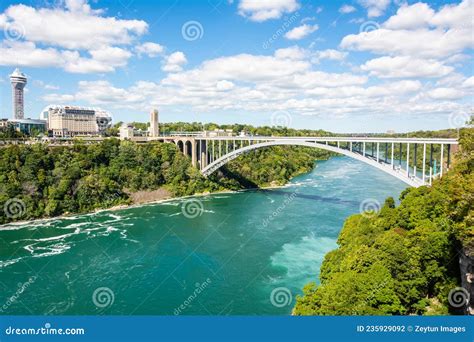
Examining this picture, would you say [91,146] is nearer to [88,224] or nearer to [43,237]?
[88,224]

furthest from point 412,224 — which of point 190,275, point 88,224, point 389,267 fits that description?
point 88,224

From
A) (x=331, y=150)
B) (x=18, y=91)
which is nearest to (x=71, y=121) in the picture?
(x=18, y=91)

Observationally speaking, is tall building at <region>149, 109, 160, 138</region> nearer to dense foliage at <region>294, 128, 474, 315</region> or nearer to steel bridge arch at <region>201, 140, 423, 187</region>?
steel bridge arch at <region>201, 140, 423, 187</region>

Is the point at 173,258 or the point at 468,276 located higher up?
the point at 468,276

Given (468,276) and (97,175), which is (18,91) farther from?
(468,276)

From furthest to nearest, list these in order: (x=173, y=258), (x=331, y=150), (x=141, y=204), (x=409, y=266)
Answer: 1. (x=141, y=204)
2. (x=331, y=150)
3. (x=173, y=258)
4. (x=409, y=266)

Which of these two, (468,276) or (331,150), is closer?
(468,276)

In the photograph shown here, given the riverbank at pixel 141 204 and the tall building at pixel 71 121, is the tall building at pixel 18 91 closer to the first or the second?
the tall building at pixel 71 121
